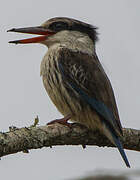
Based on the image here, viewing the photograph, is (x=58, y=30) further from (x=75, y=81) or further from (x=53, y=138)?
(x=53, y=138)

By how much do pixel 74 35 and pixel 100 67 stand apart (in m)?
0.55

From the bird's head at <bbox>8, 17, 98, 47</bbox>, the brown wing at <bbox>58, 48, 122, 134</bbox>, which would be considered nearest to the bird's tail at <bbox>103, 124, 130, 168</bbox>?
the brown wing at <bbox>58, 48, 122, 134</bbox>

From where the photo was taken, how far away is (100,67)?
170 inches

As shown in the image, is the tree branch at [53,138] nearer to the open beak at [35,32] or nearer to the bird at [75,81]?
the bird at [75,81]

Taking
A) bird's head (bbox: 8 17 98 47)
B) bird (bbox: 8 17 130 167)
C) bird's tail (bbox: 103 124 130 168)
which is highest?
bird's head (bbox: 8 17 98 47)

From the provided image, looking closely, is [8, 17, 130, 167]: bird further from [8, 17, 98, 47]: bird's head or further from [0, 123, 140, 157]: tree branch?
[0, 123, 140, 157]: tree branch

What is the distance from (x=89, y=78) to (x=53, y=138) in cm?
111

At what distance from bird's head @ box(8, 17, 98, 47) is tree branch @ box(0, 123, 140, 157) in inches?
45.5

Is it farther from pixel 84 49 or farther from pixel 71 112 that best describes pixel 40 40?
pixel 71 112

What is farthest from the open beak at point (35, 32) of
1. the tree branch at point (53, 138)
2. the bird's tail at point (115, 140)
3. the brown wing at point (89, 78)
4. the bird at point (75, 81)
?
the bird's tail at point (115, 140)

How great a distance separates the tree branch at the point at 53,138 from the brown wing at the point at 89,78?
0.76 ft

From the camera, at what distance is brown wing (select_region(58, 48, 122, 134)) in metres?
3.99

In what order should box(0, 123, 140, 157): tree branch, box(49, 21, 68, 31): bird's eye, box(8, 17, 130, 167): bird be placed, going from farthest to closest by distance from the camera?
box(49, 21, 68, 31): bird's eye → box(8, 17, 130, 167): bird → box(0, 123, 140, 157): tree branch

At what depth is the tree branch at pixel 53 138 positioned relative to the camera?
280 cm
